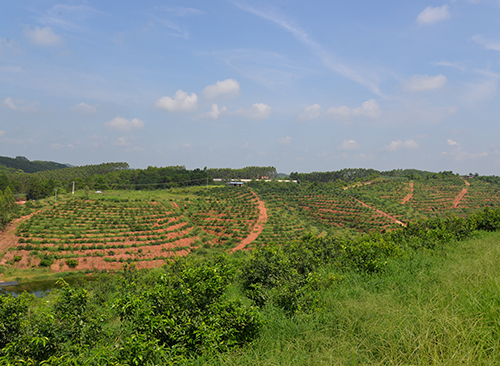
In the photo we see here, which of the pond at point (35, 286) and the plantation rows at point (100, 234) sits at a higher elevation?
the plantation rows at point (100, 234)

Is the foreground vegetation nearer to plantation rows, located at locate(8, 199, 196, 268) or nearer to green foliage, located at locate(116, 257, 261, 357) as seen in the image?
green foliage, located at locate(116, 257, 261, 357)

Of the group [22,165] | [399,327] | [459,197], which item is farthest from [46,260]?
[22,165]

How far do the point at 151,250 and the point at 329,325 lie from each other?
120 ft

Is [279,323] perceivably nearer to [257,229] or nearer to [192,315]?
[192,315]

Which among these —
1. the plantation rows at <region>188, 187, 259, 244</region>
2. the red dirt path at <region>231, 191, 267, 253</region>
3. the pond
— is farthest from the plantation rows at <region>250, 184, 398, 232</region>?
the pond

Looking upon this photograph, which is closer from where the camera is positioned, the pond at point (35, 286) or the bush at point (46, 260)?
the pond at point (35, 286)

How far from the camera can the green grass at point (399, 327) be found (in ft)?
9.59

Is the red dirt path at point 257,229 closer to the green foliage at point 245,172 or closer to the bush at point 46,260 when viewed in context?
the bush at point 46,260

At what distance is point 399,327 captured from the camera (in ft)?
10.9

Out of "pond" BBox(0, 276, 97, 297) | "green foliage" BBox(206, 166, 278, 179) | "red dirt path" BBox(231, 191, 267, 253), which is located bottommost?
"pond" BBox(0, 276, 97, 297)

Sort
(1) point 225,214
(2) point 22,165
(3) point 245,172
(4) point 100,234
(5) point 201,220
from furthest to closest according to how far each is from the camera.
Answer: (2) point 22,165
(3) point 245,172
(1) point 225,214
(5) point 201,220
(4) point 100,234

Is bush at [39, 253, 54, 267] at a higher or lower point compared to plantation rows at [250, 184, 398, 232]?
lower

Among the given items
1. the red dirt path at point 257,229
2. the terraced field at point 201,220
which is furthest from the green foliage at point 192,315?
the red dirt path at point 257,229

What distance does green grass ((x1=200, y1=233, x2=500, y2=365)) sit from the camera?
2.92 meters
